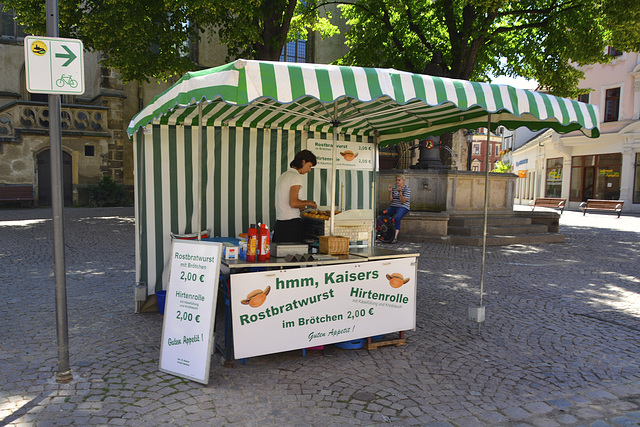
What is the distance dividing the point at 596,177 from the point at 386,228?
24661mm

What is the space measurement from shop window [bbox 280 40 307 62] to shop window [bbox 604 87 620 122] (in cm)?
1951

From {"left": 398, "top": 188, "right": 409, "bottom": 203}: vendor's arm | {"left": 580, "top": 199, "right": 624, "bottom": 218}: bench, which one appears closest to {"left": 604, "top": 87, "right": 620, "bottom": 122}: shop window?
{"left": 580, "top": 199, "right": 624, "bottom": 218}: bench

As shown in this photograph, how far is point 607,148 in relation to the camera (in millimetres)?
29031

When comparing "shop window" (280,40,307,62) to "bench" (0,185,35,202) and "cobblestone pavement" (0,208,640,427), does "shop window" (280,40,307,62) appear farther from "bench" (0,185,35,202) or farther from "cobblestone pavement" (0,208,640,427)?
"cobblestone pavement" (0,208,640,427)

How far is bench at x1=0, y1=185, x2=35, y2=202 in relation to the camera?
19625 millimetres

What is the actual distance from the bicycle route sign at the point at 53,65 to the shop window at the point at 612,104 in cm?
3277

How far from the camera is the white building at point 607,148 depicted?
27281mm

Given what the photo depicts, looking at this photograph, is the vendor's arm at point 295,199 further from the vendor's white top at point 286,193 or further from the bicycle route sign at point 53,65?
the bicycle route sign at point 53,65

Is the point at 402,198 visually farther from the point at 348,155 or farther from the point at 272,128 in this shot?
the point at 272,128

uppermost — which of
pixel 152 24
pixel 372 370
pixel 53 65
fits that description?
pixel 152 24

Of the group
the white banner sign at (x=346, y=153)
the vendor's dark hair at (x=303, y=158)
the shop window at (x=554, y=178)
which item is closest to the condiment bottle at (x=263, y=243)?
the vendor's dark hair at (x=303, y=158)

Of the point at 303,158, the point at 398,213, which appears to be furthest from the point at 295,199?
the point at 398,213

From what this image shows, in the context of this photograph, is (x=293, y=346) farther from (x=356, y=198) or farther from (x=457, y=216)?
(x=457, y=216)

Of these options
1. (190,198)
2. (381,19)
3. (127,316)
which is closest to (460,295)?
(190,198)
